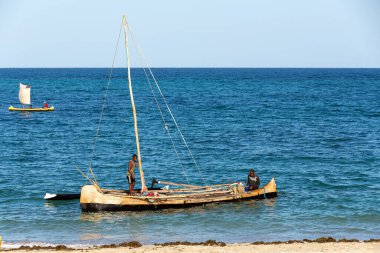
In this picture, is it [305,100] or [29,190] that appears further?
[305,100]

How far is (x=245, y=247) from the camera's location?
26203 mm

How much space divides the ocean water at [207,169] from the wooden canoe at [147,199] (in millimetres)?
479

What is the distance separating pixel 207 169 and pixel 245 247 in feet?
72.7

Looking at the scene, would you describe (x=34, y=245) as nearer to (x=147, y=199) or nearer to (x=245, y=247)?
(x=147, y=199)

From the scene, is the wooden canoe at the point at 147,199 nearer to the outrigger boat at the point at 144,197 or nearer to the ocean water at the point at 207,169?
the outrigger boat at the point at 144,197

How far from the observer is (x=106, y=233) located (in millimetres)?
30219

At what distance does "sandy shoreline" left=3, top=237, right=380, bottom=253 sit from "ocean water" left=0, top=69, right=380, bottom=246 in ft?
6.44

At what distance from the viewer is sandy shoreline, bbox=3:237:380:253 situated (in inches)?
997

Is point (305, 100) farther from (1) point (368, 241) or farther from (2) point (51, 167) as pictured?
(1) point (368, 241)

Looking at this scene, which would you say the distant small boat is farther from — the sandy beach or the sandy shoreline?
the sandy beach

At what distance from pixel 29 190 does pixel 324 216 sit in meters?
18.7

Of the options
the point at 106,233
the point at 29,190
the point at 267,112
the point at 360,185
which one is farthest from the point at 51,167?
the point at 267,112

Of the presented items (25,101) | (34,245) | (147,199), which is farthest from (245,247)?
(25,101)

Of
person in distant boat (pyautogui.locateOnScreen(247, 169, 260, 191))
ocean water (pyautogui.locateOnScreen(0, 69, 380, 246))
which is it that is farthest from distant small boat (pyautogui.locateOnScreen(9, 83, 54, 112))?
person in distant boat (pyautogui.locateOnScreen(247, 169, 260, 191))
